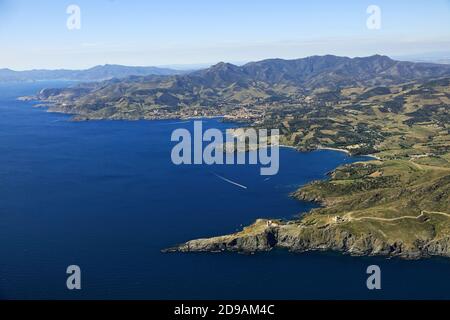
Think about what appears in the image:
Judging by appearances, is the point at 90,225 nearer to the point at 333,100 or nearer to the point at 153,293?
the point at 153,293

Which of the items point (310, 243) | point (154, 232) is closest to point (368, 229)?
point (310, 243)

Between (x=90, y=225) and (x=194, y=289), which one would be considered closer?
(x=194, y=289)

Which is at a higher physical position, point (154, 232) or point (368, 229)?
point (368, 229)

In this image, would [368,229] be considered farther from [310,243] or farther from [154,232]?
[154,232]

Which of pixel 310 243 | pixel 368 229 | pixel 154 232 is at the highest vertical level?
pixel 368 229

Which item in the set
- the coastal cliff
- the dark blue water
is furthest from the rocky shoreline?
the dark blue water

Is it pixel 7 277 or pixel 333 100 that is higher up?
pixel 333 100

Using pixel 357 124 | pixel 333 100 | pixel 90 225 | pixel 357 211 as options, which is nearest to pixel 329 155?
pixel 357 124

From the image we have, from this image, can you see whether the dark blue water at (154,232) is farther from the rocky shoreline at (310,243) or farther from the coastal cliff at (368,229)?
the coastal cliff at (368,229)
